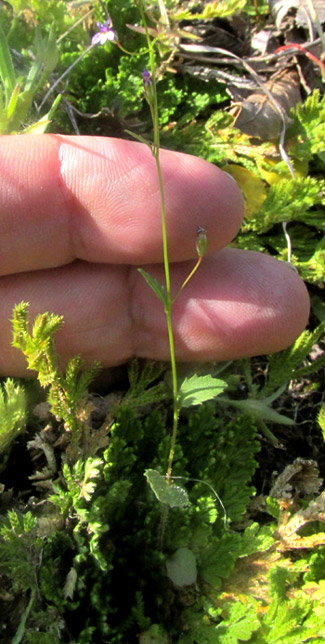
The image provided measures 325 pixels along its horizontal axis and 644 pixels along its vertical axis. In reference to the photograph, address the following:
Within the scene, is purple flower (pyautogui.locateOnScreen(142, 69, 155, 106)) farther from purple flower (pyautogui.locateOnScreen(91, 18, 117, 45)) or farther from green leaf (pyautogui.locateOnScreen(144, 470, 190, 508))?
purple flower (pyautogui.locateOnScreen(91, 18, 117, 45))

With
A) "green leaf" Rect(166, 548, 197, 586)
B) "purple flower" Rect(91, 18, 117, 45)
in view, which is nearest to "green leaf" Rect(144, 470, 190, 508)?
"green leaf" Rect(166, 548, 197, 586)

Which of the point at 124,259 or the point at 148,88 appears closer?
the point at 148,88

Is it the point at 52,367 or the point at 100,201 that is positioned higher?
the point at 100,201

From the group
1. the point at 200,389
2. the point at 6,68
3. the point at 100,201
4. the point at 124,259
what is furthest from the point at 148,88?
the point at 6,68

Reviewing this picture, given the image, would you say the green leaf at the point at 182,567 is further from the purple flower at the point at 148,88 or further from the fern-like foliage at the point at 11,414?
the purple flower at the point at 148,88

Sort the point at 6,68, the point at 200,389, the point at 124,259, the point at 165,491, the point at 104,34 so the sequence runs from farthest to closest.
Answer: the point at 104,34 → the point at 6,68 → the point at 124,259 → the point at 200,389 → the point at 165,491

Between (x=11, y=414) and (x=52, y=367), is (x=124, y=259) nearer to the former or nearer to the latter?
(x=52, y=367)

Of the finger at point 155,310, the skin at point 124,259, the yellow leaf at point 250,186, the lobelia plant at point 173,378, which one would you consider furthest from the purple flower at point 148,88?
the yellow leaf at point 250,186

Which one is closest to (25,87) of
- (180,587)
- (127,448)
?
(127,448)
